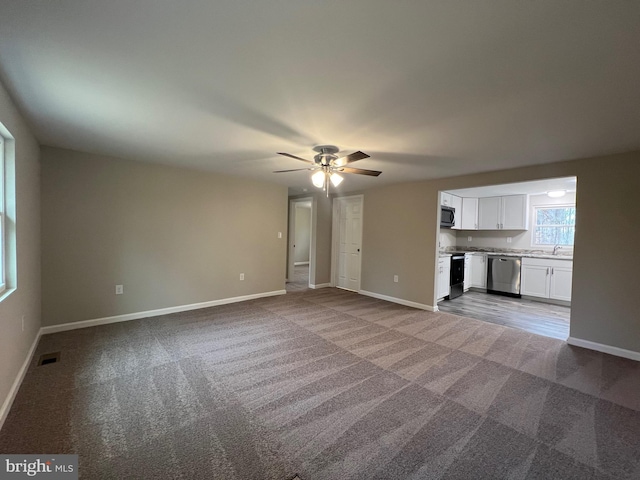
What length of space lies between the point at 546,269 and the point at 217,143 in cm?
643

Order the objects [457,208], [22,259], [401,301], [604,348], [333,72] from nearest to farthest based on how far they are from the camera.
Answer: [333,72] < [22,259] < [604,348] < [401,301] < [457,208]

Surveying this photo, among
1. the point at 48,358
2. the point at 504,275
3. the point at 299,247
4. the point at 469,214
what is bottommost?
the point at 48,358

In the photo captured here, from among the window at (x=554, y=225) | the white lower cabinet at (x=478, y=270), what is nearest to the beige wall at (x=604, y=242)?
the white lower cabinet at (x=478, y=270)

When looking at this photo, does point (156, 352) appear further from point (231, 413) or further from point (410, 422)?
point (410, 422)

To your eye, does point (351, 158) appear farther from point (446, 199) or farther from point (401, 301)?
point (446, 199)

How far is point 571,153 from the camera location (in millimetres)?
3006

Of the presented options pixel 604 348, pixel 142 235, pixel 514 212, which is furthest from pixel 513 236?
→ pixel 142 235

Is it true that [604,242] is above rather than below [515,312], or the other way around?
above

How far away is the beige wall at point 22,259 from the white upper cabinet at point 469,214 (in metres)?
6.95

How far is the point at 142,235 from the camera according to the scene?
12.9 ft

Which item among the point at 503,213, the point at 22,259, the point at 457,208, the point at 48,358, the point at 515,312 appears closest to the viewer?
the point at 22,259

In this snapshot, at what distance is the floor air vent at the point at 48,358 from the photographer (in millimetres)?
2604

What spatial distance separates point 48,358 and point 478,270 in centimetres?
752

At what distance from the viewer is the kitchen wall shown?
5.69 m
